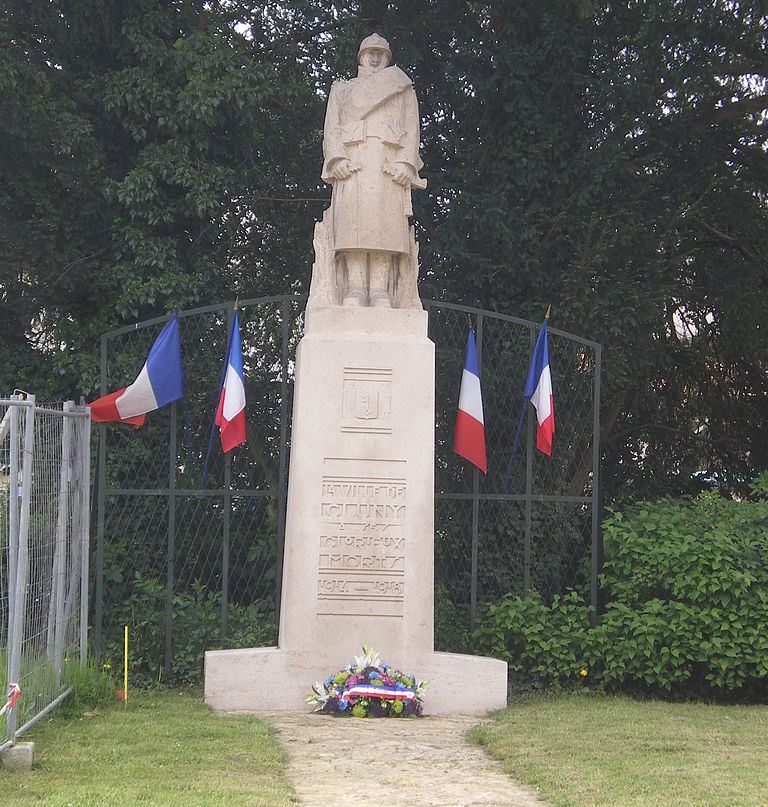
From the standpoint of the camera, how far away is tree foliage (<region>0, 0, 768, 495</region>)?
10.4m

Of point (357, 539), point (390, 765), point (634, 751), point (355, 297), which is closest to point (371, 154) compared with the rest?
point (355, 297)

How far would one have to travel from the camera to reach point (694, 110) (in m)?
11.5

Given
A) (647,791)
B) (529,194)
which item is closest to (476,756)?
(647,791)

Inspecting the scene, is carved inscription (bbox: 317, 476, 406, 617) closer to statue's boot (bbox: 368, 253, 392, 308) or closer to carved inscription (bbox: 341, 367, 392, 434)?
carved inscription (bbox: 341, 367, 392, 434)

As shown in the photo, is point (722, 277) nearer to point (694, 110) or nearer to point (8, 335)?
point (694, 110)

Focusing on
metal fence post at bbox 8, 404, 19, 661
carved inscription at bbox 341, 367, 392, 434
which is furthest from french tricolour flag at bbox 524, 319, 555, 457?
metal fence post at bbox 8, 404, 19, 661

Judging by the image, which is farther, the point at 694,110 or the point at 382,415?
the point at 694,110

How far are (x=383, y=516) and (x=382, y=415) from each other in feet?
2.38

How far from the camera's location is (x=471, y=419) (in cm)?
917

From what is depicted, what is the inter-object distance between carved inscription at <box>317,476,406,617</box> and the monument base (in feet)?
1.26

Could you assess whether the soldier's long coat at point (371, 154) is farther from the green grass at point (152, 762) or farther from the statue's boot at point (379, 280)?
the green grass at point (152, 762)

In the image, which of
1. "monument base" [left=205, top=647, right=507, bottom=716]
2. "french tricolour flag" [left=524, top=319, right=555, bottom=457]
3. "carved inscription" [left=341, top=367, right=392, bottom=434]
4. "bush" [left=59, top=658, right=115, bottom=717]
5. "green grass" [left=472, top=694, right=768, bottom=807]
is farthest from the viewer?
"french tricolour flag" [left=524, top=319, right=555, bottom=457]

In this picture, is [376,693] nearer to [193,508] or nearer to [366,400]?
[366,400]

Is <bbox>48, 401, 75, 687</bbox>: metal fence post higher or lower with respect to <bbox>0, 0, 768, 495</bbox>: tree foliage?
lower
